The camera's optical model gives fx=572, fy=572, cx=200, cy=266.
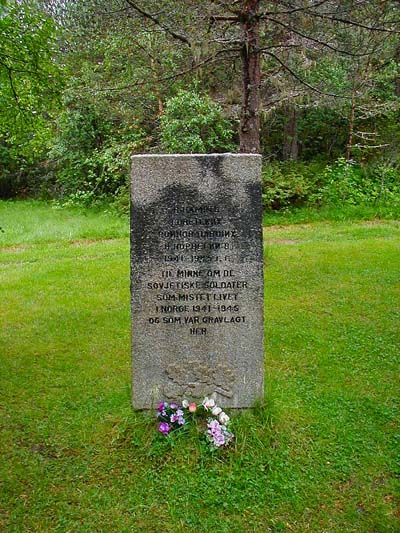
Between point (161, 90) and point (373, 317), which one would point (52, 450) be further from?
point (161, 90)

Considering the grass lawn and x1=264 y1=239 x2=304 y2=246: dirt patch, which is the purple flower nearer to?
the grass lawn

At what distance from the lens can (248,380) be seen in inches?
179

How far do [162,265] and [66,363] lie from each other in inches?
89.9

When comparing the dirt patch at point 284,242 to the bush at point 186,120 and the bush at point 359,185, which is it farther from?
the bush at point 186,120

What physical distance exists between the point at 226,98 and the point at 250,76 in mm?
6641

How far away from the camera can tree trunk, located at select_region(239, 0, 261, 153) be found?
8141 millimetres

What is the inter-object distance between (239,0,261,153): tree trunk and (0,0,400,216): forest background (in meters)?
0.02

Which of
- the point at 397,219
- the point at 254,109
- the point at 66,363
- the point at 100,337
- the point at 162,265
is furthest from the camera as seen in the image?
the point at 397,219

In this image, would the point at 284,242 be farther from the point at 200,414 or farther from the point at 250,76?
the point at 200,414

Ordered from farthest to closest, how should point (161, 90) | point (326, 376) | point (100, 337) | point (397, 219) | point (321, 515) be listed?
point (161, 90), point (397, 219), point (100, 337), point (326, 376), point (321, 515)

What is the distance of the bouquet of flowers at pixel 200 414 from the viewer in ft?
13.8

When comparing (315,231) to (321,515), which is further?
(315,231)

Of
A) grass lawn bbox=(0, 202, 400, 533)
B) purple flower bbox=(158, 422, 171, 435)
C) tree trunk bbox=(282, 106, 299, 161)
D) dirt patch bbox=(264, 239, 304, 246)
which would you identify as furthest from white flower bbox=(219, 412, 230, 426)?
tree trunk bbox=(282, 106, 299, 161)

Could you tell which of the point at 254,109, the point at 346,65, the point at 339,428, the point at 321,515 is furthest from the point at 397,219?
the point at 321,515
